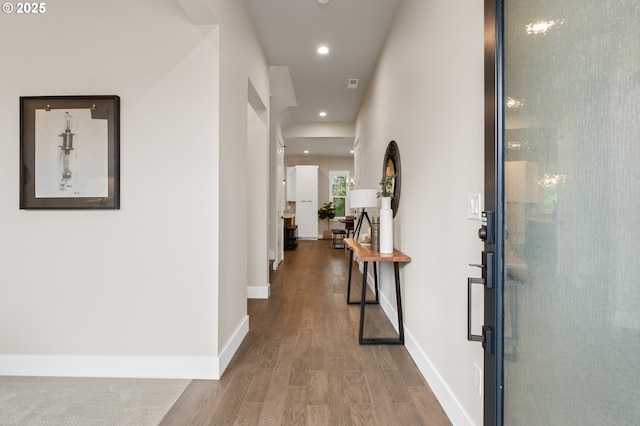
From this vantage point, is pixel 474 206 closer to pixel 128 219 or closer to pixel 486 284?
pixel 486 284

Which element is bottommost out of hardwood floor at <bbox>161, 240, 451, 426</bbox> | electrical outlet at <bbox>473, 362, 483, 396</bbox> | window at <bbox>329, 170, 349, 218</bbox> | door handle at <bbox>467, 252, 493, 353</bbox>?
hardwood floor at <bbox>161, 240, 451, 426</bbox>

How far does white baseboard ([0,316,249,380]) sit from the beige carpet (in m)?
0.05

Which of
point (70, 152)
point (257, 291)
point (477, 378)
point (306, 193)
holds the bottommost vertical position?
point (257, 291)

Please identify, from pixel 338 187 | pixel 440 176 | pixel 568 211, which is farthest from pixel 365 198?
pixel 338 187

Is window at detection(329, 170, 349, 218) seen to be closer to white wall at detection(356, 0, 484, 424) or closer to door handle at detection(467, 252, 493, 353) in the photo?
white wall at detection(356, 0, 484, 424)

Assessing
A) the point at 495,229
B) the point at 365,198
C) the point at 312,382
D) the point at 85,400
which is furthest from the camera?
the point at 365,198

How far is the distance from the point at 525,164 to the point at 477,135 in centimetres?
55

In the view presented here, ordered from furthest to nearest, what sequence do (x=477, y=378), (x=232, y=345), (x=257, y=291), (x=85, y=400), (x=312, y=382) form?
(x=257, y=291) < (x=232, y=345) < (x=312, y=382) < (x=85, y=400) < (x=477, y=378)

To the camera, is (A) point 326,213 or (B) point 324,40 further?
(A) point 326,213

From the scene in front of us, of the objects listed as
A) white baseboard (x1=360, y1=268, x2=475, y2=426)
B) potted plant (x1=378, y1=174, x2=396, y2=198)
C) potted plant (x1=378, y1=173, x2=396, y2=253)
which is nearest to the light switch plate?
white baseboard (x1=360, y1=268, x2=475, y2=426)

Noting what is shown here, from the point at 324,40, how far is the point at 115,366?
3.45 meters

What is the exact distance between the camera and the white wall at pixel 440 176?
62.9 inches

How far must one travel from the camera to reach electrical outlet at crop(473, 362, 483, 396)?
4.86 ft

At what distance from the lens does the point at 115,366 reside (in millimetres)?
2240
